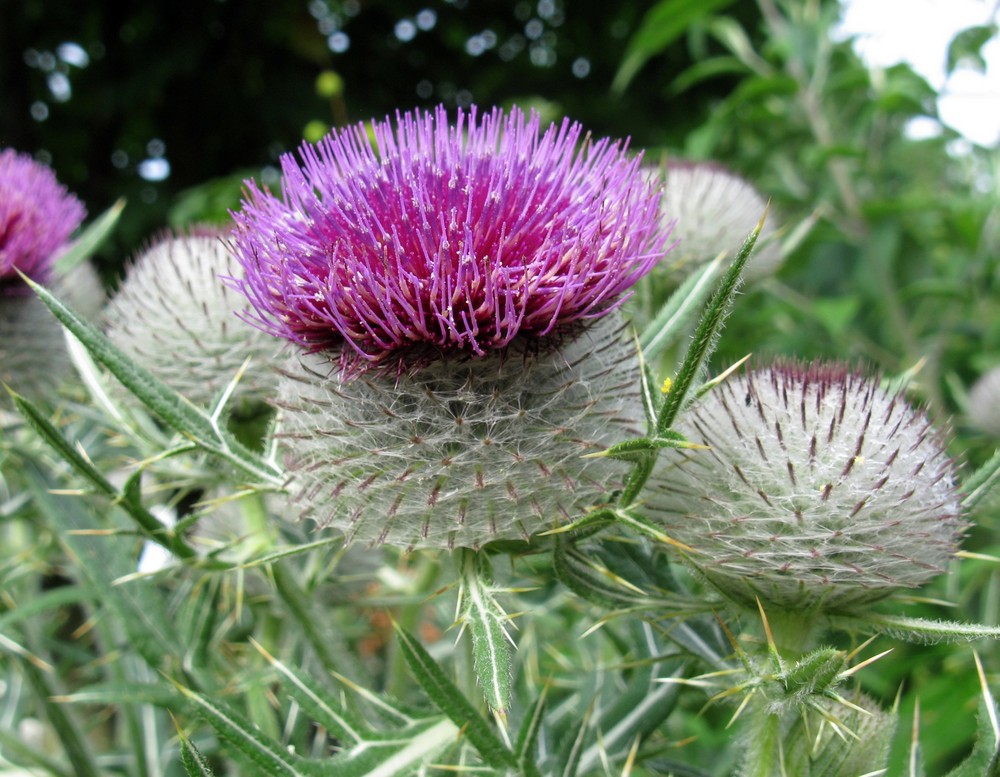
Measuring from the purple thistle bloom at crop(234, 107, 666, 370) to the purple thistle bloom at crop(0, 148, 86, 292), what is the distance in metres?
1.19

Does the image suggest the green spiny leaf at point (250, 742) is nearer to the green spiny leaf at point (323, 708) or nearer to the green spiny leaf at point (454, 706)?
the green spiny leaf at point (323, 708)

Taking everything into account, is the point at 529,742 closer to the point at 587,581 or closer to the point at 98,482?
the point at 587,581

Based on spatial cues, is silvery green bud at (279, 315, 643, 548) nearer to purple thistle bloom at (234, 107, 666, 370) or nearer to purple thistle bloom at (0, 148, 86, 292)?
purple thistle bloom at (234, 107, 666, 370)

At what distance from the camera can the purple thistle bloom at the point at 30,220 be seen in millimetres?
2543

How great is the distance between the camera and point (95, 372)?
2.08 metres

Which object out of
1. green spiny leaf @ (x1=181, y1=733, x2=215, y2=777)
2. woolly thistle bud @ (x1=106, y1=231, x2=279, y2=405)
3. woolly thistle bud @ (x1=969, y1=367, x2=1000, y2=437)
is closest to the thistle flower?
green spiny leaf @ (x1=181, y1=733, x2=215, y2=777)

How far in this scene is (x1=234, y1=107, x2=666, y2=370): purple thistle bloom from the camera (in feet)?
4.99

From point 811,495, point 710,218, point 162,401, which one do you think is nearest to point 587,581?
point 811,495

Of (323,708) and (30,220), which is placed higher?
(30,220)

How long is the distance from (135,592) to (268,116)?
599cm

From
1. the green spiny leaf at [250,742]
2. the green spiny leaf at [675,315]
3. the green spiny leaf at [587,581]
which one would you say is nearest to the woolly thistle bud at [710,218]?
the green spiny leaf at [675,315]

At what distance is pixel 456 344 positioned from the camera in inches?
61.4

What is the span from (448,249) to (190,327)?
114 cm

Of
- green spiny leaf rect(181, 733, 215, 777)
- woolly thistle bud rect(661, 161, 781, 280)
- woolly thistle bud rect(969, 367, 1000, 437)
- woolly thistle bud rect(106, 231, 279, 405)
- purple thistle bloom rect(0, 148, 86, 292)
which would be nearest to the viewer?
green spiny leaf rect(181, 733, 215, 777)
